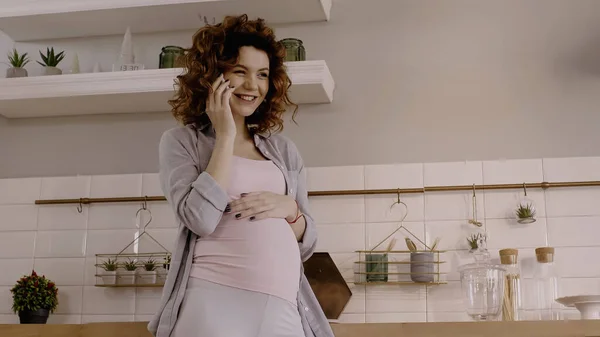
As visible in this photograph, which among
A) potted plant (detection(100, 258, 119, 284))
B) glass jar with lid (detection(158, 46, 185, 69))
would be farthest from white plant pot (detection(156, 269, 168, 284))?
glass jar with lid (detection(158, 46, 185, 69))

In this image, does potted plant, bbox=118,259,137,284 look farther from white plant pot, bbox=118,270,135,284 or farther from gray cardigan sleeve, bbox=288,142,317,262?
gray cardigan sleeve, bbox=288,142,317,262

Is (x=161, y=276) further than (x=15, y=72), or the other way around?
(x=15, y=72)

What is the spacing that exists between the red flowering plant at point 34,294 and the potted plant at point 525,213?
160cm

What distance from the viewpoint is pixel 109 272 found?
276cm

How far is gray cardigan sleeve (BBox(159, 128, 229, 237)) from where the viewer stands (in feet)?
5.24

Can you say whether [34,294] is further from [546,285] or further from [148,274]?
[546,285]

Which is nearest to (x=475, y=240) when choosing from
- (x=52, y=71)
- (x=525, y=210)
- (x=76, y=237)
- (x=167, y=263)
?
(x=525, y=210)

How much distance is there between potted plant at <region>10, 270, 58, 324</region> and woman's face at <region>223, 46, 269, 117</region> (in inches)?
49.0

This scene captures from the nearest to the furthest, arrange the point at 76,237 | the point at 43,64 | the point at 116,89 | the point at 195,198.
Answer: the point at 195,198, the point at 116,89, the point at 76,237, the point at 43,64

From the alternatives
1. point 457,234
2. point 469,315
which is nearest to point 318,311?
point 469,315

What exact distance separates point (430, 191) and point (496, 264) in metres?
0.34

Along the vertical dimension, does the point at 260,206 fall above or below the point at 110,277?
above

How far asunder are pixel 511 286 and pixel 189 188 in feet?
4.15

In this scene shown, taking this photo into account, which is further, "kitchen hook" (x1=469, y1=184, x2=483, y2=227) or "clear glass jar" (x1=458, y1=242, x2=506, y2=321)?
"kitchen hook" (x1=469, y1=184, x2=483, y2=227)
